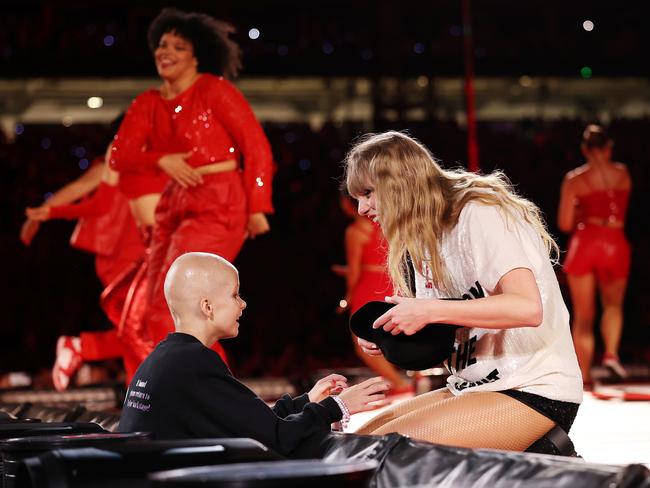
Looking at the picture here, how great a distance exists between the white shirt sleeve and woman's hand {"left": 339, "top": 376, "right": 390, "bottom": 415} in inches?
14.6

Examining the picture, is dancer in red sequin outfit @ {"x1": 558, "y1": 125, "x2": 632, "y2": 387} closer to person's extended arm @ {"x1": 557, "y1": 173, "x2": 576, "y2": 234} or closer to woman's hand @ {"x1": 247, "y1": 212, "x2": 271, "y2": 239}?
person's extended arm @ {"x1": 557, "y1": 173, "x2": 576, "y2": 234}

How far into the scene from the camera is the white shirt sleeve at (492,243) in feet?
8.69

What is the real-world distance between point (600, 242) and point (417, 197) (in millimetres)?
4448

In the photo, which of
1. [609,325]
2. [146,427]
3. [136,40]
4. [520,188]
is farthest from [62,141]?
[146,427]

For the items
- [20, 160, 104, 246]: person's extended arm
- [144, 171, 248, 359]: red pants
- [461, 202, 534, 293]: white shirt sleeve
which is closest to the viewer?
[461, 202, 534, 293]: white shirt sleeve

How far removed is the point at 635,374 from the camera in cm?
779

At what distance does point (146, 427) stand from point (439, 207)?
0.94m

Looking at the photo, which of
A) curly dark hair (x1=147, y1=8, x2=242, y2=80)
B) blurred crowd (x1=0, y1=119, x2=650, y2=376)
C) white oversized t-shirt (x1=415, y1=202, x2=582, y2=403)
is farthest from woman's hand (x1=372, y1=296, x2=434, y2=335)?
blurred crowd (x1=0, y1=119, x2=650, y2=376)

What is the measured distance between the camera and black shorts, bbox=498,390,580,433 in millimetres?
2734

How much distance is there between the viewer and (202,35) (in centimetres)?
477

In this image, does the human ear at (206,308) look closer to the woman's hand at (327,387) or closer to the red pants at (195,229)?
the woman's hand at (327,387)

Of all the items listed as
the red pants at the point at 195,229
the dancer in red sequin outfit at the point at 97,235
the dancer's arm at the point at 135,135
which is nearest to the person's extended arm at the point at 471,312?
the red pants at the point at 195,229

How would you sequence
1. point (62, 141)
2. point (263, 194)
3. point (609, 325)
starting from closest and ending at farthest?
point (263, 194) → point (609, 325) → point (62, 141)

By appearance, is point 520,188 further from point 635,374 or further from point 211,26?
point 211,26
